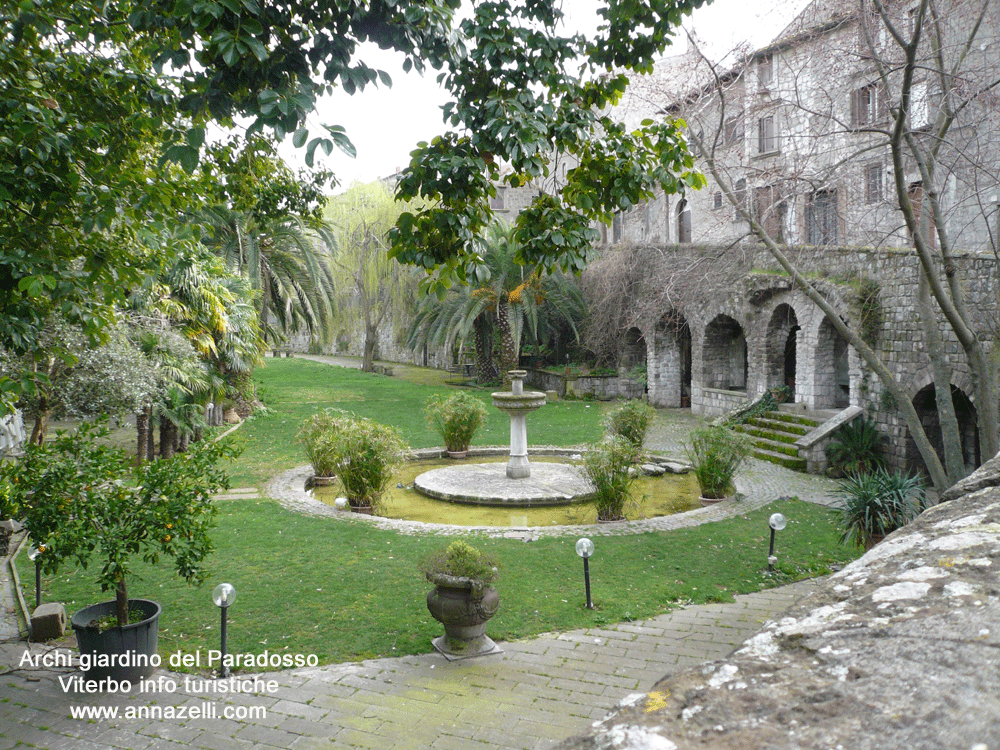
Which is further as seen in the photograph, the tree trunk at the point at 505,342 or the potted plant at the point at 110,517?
the tree trunk at the point at 505,342

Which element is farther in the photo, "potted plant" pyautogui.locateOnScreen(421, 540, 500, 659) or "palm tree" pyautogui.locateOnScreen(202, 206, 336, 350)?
"palm tree" pyautogui.locateOnScreen(202, 206, 336, 350)

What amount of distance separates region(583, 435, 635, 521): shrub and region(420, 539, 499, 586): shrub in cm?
395

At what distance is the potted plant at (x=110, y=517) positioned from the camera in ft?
15.4

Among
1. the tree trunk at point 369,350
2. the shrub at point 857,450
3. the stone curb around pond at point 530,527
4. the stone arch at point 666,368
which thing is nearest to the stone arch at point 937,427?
the shrub at point 857,450

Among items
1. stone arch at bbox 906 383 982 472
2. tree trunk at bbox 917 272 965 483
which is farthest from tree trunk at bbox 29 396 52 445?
stone arch at bbox 906 383 982 472

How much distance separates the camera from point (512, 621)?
19.9ft

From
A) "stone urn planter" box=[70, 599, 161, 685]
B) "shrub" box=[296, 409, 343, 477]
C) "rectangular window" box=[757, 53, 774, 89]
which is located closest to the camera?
"stone urn planter" box=[70, 599, 161, 685]

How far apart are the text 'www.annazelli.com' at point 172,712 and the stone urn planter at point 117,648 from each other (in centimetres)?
31

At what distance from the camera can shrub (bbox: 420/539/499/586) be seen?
18.1ft

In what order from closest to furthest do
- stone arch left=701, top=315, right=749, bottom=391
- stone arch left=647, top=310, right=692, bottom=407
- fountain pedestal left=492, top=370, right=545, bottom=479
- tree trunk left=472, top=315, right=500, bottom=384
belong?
fountain pedestal left=492, top=370, right=545, bottom=479
stone arch left=701, top=315, right=749, bottom=391
stone arch left=647, top=310, right=692, bottom=407
tree trunk left=472, top=315, right=500, bottom=384

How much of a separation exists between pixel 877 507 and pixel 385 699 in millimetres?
5611

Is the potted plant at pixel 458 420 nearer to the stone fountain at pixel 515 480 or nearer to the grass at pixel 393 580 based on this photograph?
the stone fountain at pixel 515 480

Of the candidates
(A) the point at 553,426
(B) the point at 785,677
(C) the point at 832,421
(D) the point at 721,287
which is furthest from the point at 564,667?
(D) the point at 721,287

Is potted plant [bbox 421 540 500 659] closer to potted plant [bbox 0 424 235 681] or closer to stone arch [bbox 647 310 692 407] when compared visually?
potted plant [bbox 0 424 235 681]
